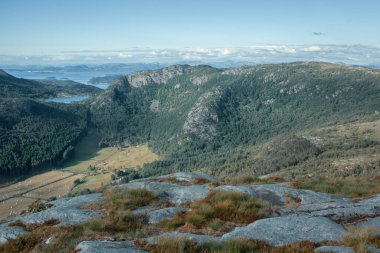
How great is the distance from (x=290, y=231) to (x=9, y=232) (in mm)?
10146

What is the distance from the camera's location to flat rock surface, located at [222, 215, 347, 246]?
37.7 ft

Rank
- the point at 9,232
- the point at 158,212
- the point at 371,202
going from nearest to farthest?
the point at 9,232 < the point at 158,212 < the point at 371,202

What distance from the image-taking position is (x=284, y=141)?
186 metres

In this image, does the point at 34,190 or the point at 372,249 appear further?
the point at 34,190

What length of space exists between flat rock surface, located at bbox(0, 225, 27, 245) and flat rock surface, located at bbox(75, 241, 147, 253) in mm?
3390

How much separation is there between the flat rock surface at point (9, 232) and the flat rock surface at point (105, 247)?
3.39 m

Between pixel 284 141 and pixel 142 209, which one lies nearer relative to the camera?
pixel 142 209

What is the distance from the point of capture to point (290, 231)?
39.6ft

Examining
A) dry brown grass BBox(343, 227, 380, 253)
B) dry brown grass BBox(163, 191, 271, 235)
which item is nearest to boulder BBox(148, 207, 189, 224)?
dry brown grass BBox(163, 191, 271, 235)

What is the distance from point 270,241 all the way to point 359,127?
19737 centimetres

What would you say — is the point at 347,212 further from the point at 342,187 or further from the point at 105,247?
the point at 105,247

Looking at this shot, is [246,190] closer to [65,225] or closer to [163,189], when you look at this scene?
[163,189]

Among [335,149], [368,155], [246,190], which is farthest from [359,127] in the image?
[246,190]

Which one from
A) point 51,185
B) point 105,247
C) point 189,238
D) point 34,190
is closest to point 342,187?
point 189,238
